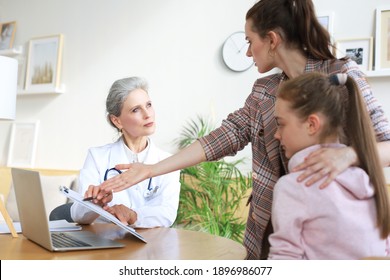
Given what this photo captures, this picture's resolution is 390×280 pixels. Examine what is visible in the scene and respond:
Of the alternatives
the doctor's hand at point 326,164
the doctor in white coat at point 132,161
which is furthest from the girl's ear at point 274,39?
the doctor in white coat at point 132,161

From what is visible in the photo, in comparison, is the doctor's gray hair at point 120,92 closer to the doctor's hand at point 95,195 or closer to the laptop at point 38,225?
the doctor's hand at point 95,195

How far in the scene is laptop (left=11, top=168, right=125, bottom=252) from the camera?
51.4 inches

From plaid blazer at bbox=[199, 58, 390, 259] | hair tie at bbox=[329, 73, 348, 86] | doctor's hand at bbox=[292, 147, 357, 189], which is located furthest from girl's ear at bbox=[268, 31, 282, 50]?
doctor's hand at bbox=[292, 147, 357, 189]

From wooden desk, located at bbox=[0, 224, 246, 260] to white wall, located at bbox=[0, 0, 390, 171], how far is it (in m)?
2.12

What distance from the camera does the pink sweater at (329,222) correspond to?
3.51 feet

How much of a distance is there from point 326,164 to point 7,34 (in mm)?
4559

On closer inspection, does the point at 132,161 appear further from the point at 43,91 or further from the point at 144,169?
the point at 43,91

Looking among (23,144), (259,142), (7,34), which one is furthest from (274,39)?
(7,34)

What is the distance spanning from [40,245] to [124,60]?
3.09 metres

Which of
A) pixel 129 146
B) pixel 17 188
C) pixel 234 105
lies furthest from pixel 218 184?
pixel 17 188

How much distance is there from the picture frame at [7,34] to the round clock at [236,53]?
2310mm

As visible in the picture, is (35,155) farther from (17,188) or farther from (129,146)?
(17,188)

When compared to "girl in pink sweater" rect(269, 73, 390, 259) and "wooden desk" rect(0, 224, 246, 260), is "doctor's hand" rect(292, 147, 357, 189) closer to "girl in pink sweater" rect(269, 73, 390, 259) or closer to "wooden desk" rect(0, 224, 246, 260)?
"girl in pink sweater" rect(269, 73, 390, 259)

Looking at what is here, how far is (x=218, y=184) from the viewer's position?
11.0 ft
